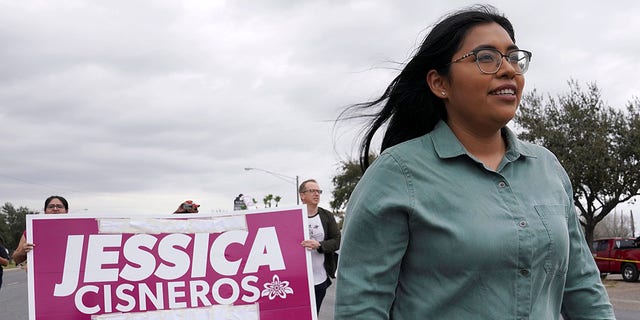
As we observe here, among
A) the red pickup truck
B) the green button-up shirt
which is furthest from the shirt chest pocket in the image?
the red pickup truck

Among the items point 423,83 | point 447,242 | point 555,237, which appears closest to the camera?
point 447,242

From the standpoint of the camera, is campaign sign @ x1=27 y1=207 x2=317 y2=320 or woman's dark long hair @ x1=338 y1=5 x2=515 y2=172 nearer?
woman's dark long hair @ x1=338 y1=5 x2=515 y2=172

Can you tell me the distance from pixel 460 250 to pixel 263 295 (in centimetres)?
475

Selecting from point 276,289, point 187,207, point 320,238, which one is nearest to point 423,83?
point 276,289

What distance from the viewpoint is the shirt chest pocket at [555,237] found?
69.9 inches

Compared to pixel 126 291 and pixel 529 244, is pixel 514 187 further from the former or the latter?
pixel 126 291

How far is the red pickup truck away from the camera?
22625 mm

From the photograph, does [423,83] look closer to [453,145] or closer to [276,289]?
[453,145]

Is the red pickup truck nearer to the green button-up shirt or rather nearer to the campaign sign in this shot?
the campaign sign

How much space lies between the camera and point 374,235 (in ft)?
5.71

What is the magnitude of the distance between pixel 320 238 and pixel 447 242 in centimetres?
582

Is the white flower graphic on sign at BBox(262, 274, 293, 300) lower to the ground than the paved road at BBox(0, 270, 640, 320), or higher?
higher

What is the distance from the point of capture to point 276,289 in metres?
6.30

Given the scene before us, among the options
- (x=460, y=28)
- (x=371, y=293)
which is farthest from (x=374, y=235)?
(x=460, y=28)
